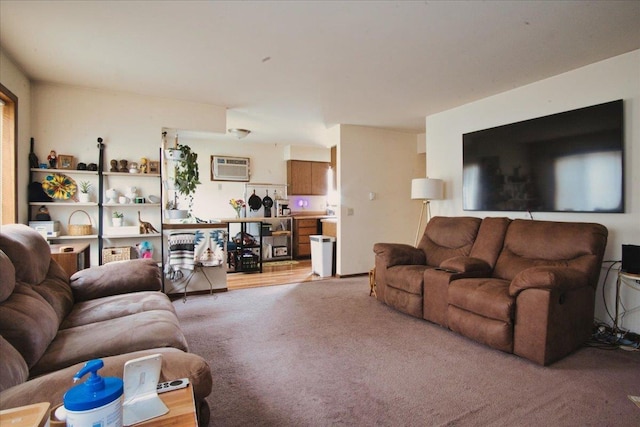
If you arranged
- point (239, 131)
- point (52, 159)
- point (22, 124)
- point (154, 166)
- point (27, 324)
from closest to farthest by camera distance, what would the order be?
point (27, 324) → point (22, 124) → point (52, 159) → point (154, 166) → point (239, 131)

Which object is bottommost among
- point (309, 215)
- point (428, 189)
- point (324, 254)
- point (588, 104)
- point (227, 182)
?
point (324, 254)

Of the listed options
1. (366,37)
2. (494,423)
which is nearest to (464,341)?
(494,423)

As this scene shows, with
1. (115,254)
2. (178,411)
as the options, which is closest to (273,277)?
(115,254)

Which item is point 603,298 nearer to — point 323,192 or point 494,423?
point 494,423

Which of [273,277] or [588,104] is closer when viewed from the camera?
[588,104]

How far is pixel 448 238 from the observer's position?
389 cm

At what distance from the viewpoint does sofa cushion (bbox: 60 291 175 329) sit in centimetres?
201

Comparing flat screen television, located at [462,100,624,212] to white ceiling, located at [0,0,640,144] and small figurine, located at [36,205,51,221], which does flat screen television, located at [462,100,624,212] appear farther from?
small figurine, located at [36,205,51,221]

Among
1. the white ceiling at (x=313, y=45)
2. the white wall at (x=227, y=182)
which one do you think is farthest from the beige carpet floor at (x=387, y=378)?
the white wall at (x=227, y=182)

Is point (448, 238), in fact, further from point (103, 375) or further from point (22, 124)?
point (22, 124)

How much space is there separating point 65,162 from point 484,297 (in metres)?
4.45

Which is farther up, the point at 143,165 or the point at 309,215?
the point at 143,165

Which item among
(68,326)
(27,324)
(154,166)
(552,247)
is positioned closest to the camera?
(27,324)

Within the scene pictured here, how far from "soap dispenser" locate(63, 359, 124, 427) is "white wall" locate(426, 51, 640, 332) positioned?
3.79m
